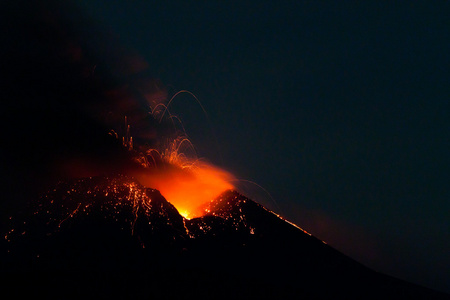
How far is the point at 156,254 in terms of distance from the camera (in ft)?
53.0

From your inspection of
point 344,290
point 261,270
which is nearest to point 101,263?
point 261,270

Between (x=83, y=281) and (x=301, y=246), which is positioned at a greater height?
(x=301, y=246)

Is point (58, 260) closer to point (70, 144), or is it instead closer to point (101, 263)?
point (101, 263)

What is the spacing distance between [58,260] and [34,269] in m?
1.25

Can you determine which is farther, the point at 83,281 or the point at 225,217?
the point at 225,217

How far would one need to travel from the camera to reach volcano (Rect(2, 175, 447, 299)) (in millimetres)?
13172

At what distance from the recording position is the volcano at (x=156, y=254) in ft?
43.2

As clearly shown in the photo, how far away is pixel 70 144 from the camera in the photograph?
21.0 meters

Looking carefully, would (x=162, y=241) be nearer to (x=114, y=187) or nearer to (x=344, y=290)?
(x=114, y=187)

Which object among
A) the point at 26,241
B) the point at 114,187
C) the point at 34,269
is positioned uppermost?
the point at 114,187

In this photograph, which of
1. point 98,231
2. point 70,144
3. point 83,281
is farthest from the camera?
point 70,144

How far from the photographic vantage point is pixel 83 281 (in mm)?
12656

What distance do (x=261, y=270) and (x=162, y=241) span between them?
17.8 feet

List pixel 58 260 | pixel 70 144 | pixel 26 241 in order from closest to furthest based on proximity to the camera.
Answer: pixel 58 260 < pixel 26 241 < pixel 70 144
